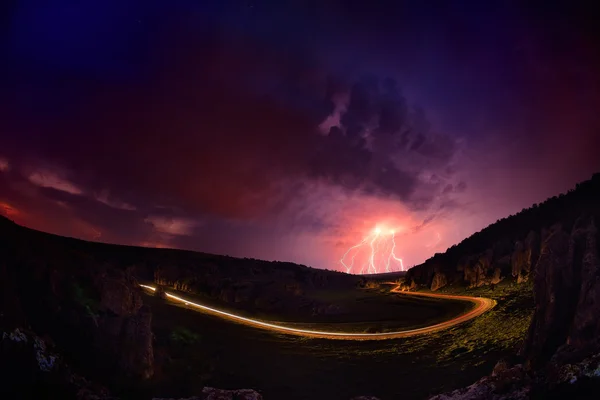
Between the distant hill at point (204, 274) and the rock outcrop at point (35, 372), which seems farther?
the distant hill at point (204, 274)

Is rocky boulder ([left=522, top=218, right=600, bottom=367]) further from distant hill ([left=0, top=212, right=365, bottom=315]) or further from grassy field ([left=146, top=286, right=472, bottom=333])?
distant hill ([left=0, top=212, right=365, bottom=315])

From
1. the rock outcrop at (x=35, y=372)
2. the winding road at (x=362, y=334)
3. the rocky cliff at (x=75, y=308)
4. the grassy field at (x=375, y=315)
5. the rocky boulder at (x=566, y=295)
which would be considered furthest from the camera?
the grassy field at (x=375, y=315)

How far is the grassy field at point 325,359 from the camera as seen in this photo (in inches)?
1172

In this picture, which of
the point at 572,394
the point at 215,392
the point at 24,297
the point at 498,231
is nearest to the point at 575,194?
the point at 498,231

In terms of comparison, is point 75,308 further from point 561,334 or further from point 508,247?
point 508,247

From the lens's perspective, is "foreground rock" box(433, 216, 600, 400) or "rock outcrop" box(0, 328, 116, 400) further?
"rock outcrop" box(0, 328, 116, 400)

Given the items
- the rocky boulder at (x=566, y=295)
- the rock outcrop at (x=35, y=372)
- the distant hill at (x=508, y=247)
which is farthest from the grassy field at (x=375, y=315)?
the rock outcrop at (x=35, y=372)

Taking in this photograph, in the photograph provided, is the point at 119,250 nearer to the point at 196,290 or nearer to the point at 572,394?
the point at 196,290

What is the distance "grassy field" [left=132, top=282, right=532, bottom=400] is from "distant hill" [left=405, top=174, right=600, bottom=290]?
25.7 meters

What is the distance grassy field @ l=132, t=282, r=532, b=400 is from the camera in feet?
97.7

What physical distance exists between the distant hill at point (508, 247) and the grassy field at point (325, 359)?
84.4ft

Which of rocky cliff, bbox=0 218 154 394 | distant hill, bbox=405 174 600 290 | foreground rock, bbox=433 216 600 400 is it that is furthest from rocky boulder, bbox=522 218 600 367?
rocky cliff, bbox=0 218 154 394

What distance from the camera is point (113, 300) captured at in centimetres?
3172

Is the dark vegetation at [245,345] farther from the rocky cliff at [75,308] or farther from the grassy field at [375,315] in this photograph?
the grassy field at [375,315]
